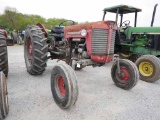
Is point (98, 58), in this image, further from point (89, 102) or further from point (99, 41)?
point (89, 102)

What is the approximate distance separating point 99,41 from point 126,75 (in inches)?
42.1

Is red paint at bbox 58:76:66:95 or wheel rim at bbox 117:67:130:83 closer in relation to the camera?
red paint at bbox 58:76:66:95

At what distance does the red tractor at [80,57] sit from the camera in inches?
106

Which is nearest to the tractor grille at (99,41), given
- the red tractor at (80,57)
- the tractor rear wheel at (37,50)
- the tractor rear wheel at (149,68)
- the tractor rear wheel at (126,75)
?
the red tractor at (80,57)

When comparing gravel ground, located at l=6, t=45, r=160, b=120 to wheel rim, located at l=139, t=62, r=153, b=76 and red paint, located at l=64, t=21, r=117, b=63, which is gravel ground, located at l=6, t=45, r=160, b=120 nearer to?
wheel rim, located at l=139, t=62, r=153, b=76

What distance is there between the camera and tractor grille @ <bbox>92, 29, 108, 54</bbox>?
3299 millimetres

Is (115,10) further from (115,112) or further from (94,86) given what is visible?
(115,112)

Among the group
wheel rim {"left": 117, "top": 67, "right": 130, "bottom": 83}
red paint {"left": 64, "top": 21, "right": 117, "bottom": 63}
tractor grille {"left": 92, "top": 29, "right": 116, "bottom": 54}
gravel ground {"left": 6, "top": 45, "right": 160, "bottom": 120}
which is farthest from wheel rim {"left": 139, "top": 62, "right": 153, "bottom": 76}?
tractor grille {"left": 92, "top": 29, "right": 116, "bottom": 54}

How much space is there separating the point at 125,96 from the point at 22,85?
232 cm

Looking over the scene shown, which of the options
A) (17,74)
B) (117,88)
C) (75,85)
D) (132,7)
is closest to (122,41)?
(132,7)

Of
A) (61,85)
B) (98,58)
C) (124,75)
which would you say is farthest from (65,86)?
(124,75)

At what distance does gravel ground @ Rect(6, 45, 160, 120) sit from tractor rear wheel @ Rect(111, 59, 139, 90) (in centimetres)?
14

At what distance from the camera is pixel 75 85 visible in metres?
2.58

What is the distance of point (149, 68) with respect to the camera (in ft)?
15.5
